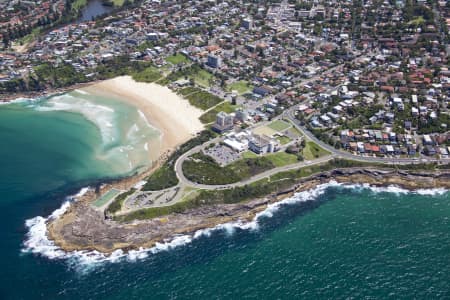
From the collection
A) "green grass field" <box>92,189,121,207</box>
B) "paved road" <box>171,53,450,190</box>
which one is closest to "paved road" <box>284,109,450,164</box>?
"paved road" <box>171,53,450,190</box>

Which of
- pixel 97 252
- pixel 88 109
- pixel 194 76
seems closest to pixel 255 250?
pixel 97 252

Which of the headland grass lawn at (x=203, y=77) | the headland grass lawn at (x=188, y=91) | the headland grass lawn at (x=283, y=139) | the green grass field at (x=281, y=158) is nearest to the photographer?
the green grass field at (x=281, y=158)

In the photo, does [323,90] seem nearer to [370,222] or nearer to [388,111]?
[388,111]

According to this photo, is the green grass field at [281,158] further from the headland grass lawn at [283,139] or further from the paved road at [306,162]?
the headland grass lawn at [283,139]

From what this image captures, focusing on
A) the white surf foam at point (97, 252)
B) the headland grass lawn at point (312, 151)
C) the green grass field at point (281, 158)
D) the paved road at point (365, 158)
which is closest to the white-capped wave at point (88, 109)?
the white surf foam at point (97, 252)

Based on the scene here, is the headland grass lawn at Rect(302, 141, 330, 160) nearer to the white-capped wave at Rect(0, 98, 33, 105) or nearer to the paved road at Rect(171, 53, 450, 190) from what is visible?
the paved road at Rect(171, 53, 450, 190)

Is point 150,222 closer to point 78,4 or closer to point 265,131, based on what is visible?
point 265,131

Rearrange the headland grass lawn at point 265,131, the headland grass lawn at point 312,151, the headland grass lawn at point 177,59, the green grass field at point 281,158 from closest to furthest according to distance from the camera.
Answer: the green grass field at point 281,158, the headland grass lawn at point 312,151, the headland grass lawn at point 265,131, the headland grass lawn at point 177,59
